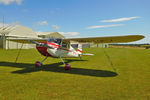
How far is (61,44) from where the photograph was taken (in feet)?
33.9

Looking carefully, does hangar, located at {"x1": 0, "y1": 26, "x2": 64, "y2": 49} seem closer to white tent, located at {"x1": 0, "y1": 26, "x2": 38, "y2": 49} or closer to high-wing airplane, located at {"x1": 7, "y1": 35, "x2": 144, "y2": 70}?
white tent, located at {"x1": 0, "y1": 26, "x2": 38, "y2": 49}

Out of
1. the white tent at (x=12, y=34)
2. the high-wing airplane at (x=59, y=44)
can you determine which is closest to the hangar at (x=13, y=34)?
the white tent at (x=12, y=34)

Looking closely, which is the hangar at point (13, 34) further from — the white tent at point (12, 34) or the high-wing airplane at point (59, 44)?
the high-wing airplane at point (59, 44)

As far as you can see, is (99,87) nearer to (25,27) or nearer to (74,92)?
(74,92)

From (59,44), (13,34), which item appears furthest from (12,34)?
(59,44)

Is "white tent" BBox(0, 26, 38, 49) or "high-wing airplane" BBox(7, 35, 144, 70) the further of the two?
"white tent" BBox(0, 26, 38, 49)

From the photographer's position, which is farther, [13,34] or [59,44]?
[13,34]

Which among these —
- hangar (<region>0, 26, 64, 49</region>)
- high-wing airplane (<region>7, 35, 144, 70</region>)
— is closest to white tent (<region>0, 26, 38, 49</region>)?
hangar (<region>0, 26, 64, 49</region>)

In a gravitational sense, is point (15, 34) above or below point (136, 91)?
above

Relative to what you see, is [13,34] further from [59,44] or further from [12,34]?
[59,44]

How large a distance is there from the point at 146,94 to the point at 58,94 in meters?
3.24

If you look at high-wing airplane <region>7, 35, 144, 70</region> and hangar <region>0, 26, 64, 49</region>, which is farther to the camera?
hangar <region>0, 26, 64, 49</region>

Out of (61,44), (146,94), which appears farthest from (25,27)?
(146,94)

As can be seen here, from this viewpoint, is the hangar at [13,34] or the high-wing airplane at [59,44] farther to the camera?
the hangar at [13,34]
